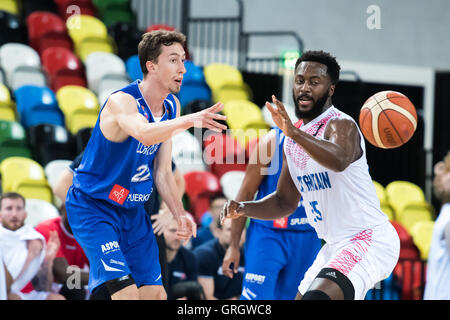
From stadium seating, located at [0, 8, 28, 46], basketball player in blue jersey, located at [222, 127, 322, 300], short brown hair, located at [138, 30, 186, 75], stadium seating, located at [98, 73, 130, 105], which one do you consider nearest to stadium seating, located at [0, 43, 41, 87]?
stadium seating, located at [0, 8, 28, 46]

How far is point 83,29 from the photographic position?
10398 mm

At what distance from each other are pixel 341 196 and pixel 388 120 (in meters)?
0.75

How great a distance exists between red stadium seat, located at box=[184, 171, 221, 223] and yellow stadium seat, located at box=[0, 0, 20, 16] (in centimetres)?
413

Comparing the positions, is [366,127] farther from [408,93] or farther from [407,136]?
[408,93]

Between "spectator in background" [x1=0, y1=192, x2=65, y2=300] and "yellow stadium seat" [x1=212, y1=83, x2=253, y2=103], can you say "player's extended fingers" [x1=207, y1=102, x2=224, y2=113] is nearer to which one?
"spectator in background" [x1=0, y1=192, x2=65, y2=300]

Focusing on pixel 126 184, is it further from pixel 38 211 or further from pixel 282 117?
pixel 38 211

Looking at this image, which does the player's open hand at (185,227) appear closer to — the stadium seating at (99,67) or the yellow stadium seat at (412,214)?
the stadium seating at (99,67)

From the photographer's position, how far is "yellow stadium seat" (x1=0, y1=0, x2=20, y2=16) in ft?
34.0

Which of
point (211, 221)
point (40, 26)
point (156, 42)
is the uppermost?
point (40, 26)

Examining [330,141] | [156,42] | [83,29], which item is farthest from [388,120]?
[83,29]

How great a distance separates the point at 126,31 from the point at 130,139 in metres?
7.18

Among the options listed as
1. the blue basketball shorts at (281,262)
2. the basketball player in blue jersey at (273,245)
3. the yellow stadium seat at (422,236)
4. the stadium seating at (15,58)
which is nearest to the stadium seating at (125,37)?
the stadium seating at (15,58)

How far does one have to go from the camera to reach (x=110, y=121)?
3.89 m
